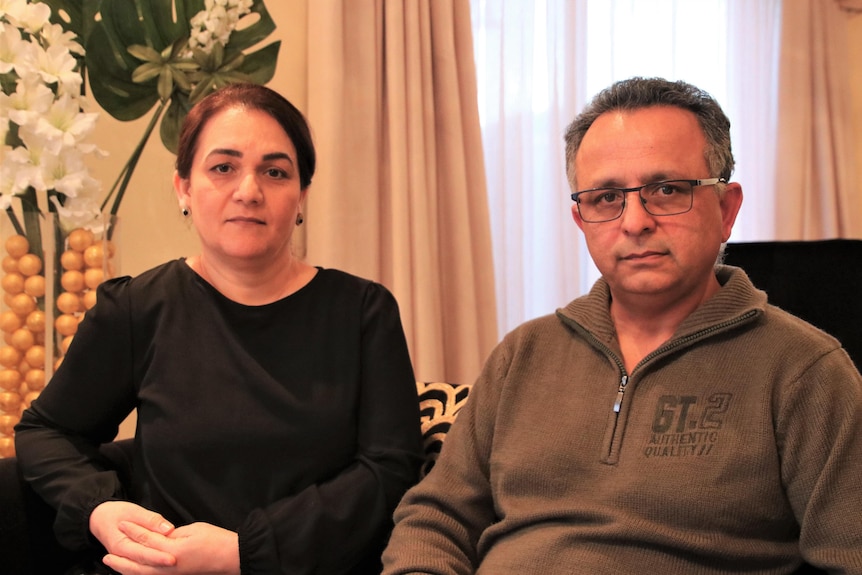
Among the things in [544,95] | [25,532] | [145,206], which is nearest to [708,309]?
[25,532]

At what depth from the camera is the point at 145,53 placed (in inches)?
74.3

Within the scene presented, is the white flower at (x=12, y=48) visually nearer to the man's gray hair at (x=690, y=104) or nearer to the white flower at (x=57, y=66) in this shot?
the white flower at (x=57, y=66)

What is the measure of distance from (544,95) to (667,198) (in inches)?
79.4

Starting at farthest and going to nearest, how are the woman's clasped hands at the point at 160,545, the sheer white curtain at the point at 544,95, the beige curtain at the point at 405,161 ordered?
the sheer white curtain at the point at 544,95, the beige curtain at the point at 405,161, the woman's clasped hands at the point at 160,545

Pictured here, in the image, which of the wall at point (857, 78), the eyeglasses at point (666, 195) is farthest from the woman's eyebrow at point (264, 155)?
the wall at point (857, 78)

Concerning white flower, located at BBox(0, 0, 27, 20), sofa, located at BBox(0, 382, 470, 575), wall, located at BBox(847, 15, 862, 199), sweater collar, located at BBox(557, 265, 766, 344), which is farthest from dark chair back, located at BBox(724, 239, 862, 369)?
wall, located at BBox(847, 15, 862, 199)

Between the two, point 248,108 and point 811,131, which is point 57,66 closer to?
point 248,108

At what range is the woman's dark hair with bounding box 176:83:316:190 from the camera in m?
1.52

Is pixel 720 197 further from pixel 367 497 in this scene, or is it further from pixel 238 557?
pixel 238 557

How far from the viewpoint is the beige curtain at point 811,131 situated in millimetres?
3697

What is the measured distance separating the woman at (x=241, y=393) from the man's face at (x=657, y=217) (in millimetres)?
472

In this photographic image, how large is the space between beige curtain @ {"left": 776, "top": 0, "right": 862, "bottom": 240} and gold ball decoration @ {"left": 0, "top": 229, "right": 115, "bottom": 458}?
3.03 m

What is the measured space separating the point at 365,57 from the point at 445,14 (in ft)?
1.00

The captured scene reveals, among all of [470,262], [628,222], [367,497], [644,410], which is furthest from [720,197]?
[470,262]
